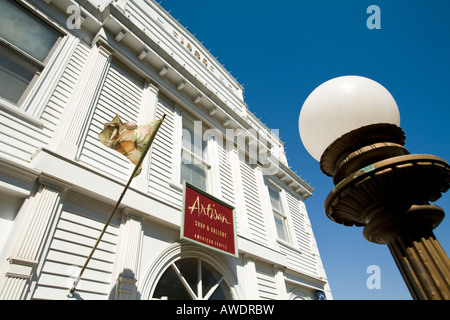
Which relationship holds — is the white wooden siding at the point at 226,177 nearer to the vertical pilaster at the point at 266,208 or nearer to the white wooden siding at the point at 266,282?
the vertical pilaster at the point at 266,208

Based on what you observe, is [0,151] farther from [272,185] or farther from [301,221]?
[301,221]

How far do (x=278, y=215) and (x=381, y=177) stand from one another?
28.5 feet

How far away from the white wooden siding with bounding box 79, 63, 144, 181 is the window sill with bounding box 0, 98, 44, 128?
731 mm

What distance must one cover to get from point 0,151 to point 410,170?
461 centimetres

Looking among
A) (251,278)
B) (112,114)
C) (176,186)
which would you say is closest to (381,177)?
(176,186)

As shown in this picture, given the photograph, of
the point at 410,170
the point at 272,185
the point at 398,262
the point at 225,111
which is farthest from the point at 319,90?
the point at 272,185

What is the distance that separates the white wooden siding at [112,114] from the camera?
4.70 meters

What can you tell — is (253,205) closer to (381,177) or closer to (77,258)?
(77,258)

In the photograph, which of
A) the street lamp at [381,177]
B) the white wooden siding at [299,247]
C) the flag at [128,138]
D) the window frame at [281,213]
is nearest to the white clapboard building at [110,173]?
the white wooden siding at [299,247]

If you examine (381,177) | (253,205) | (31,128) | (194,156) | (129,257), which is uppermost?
(194,156)

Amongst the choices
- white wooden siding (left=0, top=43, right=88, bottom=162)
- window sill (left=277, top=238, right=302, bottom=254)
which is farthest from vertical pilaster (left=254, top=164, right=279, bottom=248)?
white wooden siding (left=0, top=43, right=88, bottom=162)

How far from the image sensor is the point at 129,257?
4.17m

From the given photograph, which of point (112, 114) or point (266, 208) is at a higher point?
point (112, 114)
